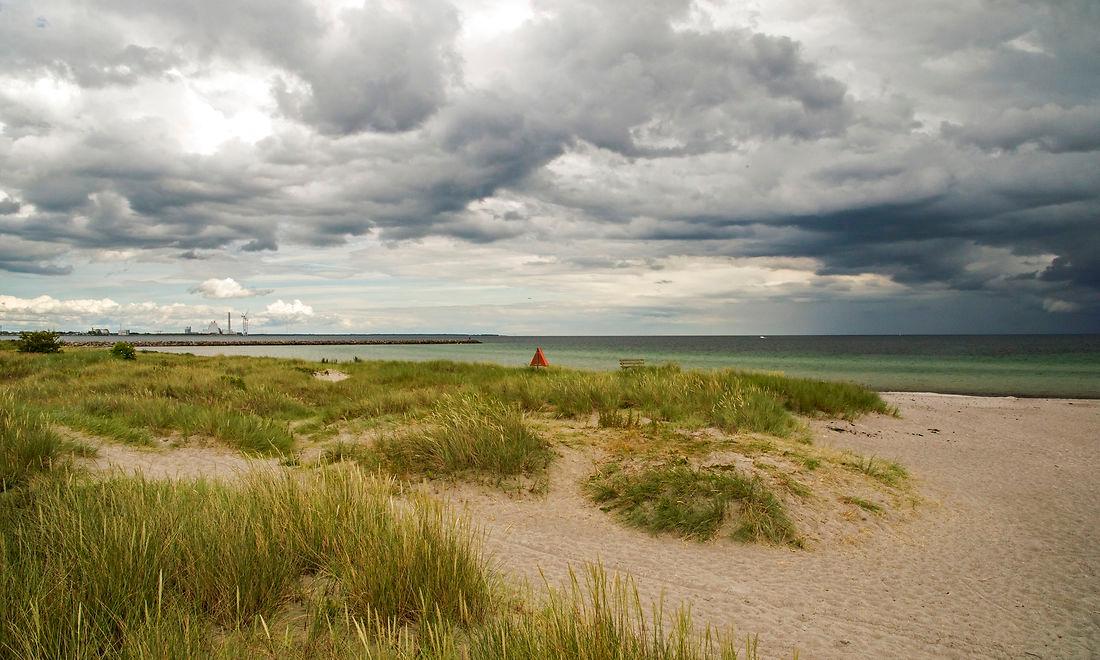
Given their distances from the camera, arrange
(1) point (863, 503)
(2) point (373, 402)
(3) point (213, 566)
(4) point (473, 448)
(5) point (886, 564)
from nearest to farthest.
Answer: (3) point (213, 566)
(5) point (886, 564)
(1) point (863, 503)
(4) point (473, 448)
(2) point (373, 402)

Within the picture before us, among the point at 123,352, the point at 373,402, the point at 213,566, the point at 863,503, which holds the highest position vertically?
the point at 123,352

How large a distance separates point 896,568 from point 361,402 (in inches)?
504

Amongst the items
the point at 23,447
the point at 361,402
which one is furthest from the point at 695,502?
the point at 361,402

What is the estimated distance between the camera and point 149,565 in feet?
13.5

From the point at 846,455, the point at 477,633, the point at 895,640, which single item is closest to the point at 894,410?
the point at 846,455

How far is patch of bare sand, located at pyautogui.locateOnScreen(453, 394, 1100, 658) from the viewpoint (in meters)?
5.13

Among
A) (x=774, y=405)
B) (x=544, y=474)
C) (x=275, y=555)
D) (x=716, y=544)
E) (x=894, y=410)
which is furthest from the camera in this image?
(x=894, y=410)

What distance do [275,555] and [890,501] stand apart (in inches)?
329

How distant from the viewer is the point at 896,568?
6.77 m

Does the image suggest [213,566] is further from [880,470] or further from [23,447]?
[880,470]

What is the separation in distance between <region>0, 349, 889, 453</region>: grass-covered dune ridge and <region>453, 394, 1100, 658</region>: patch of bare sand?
11.7 feet

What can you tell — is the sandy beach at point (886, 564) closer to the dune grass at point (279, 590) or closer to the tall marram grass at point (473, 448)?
the tall marram grass at point (473, 448)

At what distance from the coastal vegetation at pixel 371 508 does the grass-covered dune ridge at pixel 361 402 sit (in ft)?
0.26

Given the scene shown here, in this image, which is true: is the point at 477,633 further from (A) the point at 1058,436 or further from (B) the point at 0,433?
(A) the point at 1058,436
